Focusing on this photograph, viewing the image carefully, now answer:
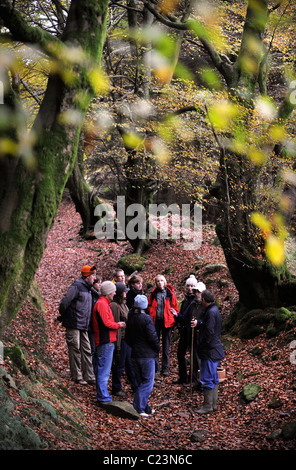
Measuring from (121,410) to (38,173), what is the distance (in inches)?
159

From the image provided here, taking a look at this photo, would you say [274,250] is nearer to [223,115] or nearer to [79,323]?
[223,115]

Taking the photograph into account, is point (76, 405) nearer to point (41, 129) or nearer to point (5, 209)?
point (5, 209)

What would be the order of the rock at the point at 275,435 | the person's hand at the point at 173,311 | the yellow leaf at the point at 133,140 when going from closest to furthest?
the rock at the point at 275,435
the person's hand at the point at 173,311
the yellow leaf at the point at 133,140

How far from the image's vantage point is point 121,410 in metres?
6.70

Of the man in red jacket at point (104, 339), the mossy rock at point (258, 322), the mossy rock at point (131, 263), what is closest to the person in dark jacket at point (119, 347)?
the man in red jacket at point (104, 339)

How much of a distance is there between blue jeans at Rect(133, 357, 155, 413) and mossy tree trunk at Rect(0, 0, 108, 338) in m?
2.68

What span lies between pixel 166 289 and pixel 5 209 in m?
4.80

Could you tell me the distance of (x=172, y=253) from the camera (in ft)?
56.5

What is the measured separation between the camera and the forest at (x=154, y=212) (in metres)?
4.82

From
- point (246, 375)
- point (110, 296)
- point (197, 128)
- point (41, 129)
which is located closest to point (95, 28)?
point (41, 129)

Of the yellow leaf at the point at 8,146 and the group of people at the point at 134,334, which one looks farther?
the group of people at the point at 134,334

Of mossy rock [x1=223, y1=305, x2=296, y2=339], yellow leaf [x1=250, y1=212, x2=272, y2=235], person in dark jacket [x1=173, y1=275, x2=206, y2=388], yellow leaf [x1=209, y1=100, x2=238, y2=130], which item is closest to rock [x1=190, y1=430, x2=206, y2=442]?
person in dark jacket [x1=173, y1=275, x2=206, y2=388]

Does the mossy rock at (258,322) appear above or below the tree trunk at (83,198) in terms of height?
below

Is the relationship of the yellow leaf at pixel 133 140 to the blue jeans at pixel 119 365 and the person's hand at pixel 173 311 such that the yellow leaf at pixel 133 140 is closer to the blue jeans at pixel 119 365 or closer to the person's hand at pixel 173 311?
the person's hand at pixel 173 311
